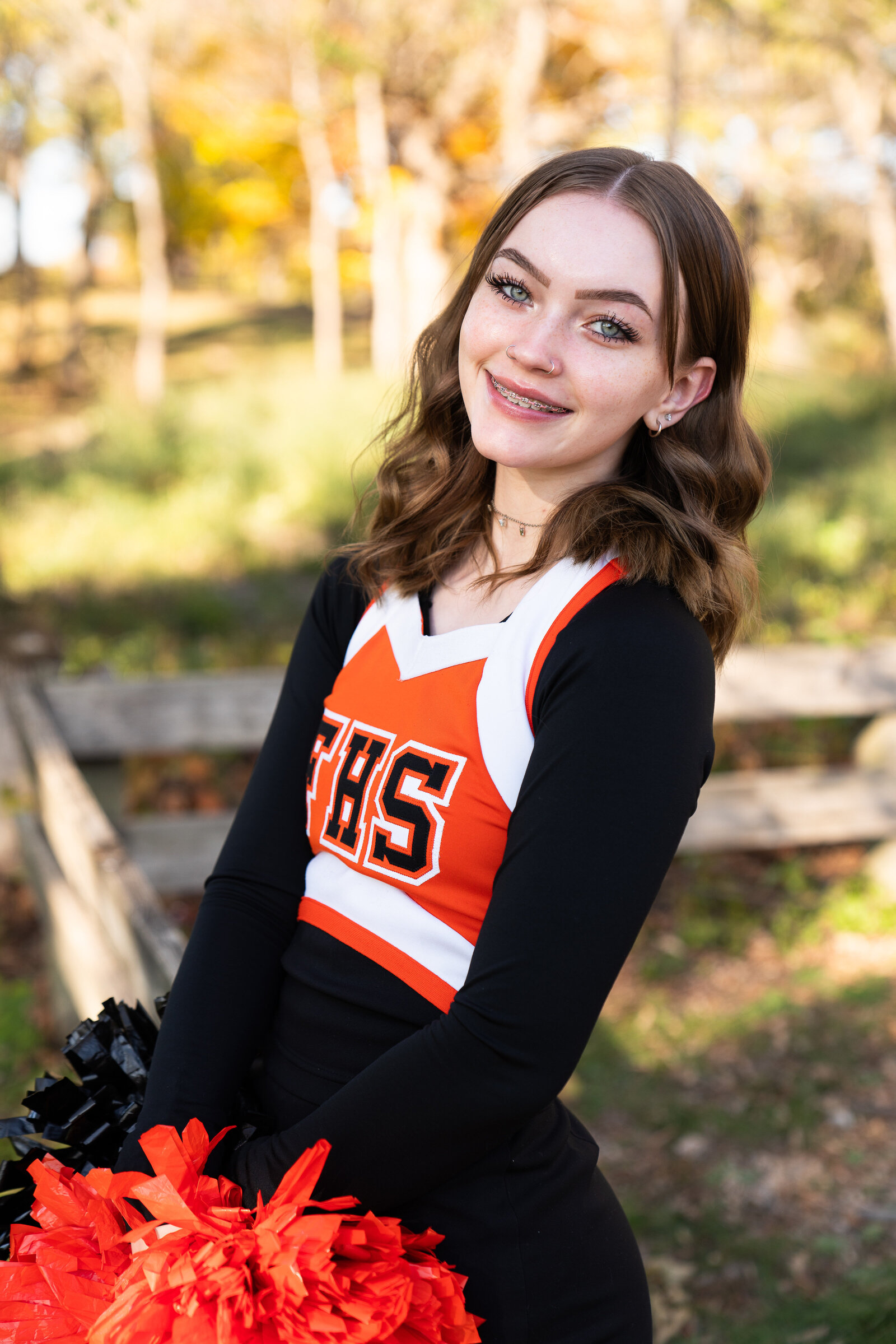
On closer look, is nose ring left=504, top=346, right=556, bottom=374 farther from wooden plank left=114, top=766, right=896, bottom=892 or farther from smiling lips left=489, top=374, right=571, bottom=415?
wooden plank left=114, top=766, right=896, bottom=892

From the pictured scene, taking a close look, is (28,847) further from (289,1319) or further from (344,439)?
(344,439)

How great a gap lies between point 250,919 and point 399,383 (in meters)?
1.08

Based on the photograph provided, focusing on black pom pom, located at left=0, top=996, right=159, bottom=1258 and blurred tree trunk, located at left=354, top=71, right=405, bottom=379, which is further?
blurred tree trunk, located at left=354, top=71, right=405, bottom=379

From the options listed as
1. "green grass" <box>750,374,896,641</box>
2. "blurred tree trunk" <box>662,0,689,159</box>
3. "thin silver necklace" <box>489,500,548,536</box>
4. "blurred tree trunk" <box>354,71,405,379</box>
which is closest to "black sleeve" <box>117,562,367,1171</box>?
"thin silver necklace" <box>489,500,548,536</box>

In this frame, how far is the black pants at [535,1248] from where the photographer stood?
117cm

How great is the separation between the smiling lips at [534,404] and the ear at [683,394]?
0.12 metres

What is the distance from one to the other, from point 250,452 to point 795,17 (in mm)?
8194

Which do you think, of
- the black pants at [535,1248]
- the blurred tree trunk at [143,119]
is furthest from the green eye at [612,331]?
the blurred tree trunk at [143,119]

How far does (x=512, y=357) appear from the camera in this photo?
1331 mm

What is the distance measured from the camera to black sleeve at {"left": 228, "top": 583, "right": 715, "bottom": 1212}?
3.57 feet

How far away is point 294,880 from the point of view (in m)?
A: 1.49

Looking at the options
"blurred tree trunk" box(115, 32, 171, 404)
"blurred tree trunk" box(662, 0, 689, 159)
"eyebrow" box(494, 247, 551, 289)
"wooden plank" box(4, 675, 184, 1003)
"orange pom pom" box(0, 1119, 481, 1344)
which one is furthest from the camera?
"blurred tree trunk" box(115, 32, 171, 404)

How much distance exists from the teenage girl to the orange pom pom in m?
0.08

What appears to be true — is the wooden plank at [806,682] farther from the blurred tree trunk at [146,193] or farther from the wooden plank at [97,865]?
the blurred tree trunk at [146,193]
